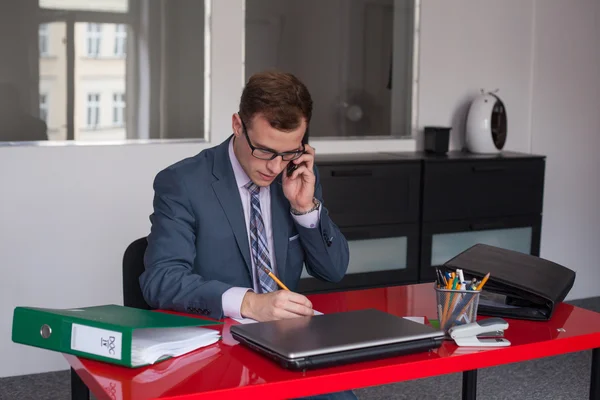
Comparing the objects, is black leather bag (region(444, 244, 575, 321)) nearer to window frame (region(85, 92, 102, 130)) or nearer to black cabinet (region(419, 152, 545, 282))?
black cabinet (region(419, 152, 545, 282))

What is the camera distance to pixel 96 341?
5.20 ft

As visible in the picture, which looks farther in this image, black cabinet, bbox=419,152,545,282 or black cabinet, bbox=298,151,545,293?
black cabinet, bbox=419,152,545,282

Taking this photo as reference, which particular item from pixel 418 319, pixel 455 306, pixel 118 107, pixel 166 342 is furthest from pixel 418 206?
pixel 166 342

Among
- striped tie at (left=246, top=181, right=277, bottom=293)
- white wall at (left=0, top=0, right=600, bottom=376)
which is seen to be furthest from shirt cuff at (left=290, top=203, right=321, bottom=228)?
white wall at (left=0, top=0, right=600, bottom=376)

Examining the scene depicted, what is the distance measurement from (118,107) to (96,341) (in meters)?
2.35

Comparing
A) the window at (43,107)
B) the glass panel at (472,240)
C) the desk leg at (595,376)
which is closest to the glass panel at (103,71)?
the window at (43,107)

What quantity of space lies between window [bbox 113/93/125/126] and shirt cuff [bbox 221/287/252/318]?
80.9 inches

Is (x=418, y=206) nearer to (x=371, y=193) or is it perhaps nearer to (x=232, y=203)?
(x=371, y=193)

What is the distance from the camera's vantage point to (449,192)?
4.12 meters

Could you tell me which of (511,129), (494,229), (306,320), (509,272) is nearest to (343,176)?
(494,229)

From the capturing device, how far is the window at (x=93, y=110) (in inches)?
147

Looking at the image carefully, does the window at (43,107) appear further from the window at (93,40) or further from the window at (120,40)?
the window at (120,40)

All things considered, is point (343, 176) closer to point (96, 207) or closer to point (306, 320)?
point (96, 207)

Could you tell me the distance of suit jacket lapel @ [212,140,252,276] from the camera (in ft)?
7.34
